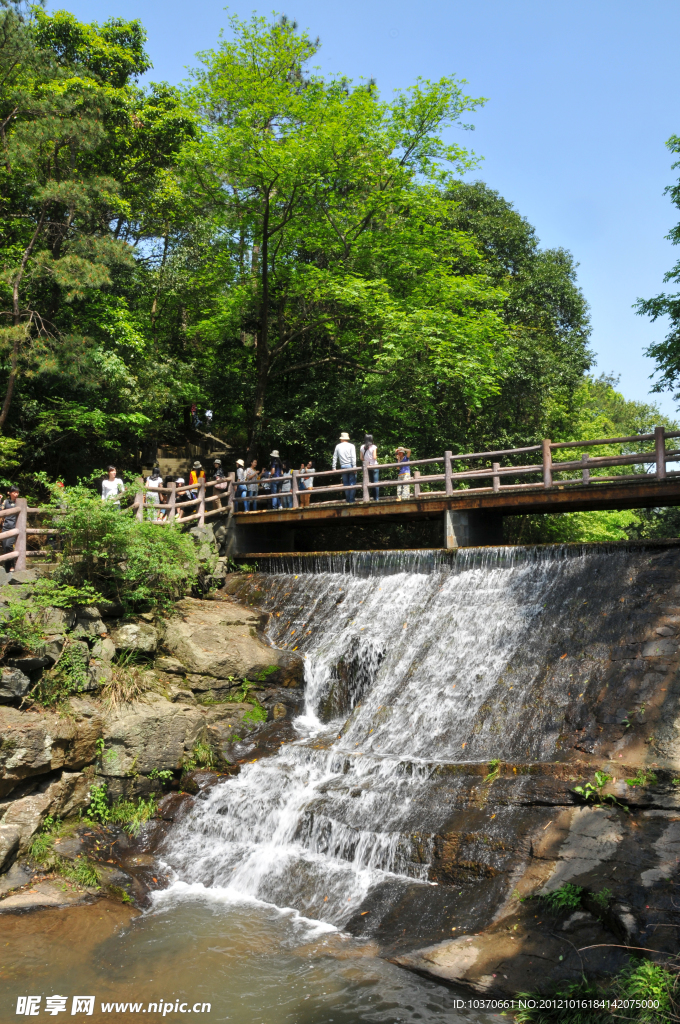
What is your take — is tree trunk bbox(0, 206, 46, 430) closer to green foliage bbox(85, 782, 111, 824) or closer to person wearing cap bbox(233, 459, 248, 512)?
person wearing cap bbox(233, 459, 248, 512)

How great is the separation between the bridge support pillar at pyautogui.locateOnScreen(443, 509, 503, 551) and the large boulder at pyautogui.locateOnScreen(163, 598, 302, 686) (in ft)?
13.5

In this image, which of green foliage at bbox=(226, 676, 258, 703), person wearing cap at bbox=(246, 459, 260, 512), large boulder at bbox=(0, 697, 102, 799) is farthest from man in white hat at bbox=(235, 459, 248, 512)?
large boulder at bbox=(0, 697, 102, 799)

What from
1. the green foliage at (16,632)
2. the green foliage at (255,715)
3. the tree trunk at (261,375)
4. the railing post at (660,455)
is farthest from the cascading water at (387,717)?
the tree trunk at (261,375)

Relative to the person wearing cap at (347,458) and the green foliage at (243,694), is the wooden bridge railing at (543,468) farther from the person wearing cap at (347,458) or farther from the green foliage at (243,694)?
the green foliage at (243,694)

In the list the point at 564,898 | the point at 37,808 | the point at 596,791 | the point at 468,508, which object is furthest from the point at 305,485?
the point at 564,898

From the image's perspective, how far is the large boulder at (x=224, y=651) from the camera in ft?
42.5

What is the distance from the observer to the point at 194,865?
9539 mm

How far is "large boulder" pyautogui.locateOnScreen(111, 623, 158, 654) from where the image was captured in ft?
41.4

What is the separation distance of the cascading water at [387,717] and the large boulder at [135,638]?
2.74 m

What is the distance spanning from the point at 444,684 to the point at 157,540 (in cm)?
618

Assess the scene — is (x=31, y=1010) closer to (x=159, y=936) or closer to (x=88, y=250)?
(x=159, y=936)

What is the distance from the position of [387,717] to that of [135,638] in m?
4.64

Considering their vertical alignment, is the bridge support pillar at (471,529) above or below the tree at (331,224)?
below

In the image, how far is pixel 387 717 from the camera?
1159cm
